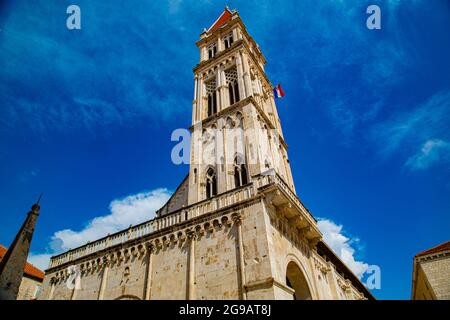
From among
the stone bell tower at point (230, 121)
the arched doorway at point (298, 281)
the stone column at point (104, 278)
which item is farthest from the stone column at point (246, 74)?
the stone column at point (104, 278)

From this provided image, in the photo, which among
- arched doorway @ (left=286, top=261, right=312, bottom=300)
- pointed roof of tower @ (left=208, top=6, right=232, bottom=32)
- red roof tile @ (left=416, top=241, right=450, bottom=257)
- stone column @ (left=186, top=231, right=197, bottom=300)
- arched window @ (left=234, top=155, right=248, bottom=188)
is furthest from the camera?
pointed roof of tower @ (left=208, top=6, right=232, bottom=32)

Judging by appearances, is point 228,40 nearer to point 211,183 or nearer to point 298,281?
point 211,183

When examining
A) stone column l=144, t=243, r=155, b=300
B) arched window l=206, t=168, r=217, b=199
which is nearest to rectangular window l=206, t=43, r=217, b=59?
arched window l=206, t=168, r=217, b=199

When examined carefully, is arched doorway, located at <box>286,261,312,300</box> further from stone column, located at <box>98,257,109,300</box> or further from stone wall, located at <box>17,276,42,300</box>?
stone wall, located at <box>17,276,42,300</box>

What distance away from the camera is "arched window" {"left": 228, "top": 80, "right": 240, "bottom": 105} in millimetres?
24711

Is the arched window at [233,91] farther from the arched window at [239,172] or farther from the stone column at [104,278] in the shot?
the stone column at [104,278]

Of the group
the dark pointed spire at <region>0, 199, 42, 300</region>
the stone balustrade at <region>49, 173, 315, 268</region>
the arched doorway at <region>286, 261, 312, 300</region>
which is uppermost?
the stone balustrade at <region>49, 173, 315, 268</region>

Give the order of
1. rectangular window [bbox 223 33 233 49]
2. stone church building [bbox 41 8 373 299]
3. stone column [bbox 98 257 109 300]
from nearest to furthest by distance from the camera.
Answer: stone church building [bbox 41 8 373 299]
stone column [bbox 98 257 109 300]
rectangular window [bbox 223 33 233 49]

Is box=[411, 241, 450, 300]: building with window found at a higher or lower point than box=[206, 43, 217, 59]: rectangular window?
lower

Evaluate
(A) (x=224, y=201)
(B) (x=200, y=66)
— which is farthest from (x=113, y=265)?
(B) (x=200, y=66)

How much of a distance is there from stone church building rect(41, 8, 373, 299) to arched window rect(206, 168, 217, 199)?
0.25ft
